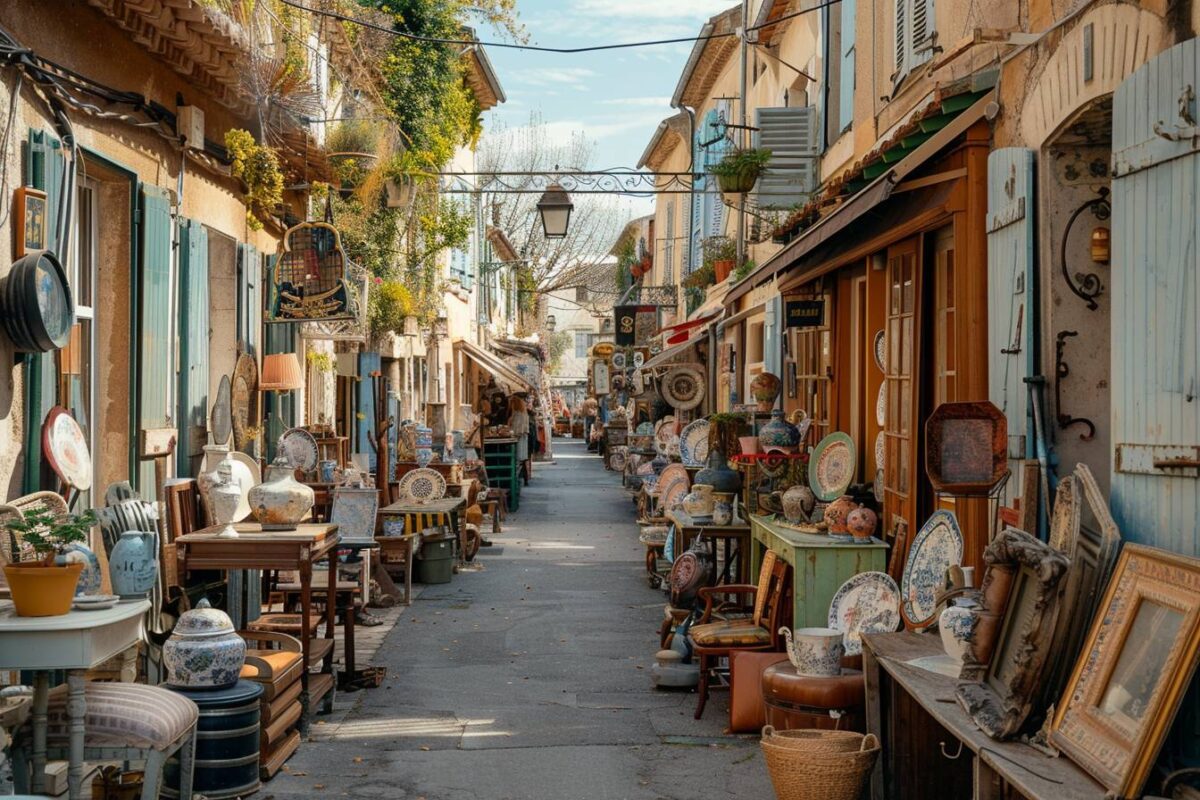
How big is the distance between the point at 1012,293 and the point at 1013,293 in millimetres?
12

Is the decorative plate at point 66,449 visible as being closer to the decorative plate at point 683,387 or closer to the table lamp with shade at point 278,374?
the table lamp with shade at point 278,374

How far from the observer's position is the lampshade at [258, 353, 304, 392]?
1113 centimetres

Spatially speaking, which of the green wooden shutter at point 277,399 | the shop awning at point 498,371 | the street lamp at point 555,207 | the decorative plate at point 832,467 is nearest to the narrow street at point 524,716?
the decorative plate at point 832,467

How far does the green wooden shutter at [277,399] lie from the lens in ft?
37.4

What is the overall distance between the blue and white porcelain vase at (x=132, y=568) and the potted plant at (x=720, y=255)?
13.8 m

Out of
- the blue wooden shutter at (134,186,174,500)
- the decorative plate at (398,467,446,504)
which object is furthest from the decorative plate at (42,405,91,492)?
the decorative plate at (398,467,446,504)

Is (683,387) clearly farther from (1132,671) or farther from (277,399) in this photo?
(1132,671)

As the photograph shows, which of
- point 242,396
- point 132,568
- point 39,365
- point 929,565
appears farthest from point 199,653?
point 242,396

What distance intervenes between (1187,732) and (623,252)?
41.7 meters

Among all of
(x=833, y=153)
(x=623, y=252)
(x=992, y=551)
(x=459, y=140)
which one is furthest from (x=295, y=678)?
(x=623, y=252)

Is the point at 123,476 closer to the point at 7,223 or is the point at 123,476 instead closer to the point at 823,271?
the point at 7,223

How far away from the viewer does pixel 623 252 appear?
45219 millimetres

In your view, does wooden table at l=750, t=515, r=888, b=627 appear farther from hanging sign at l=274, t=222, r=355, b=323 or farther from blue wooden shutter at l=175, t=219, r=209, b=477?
hanging sign at l=274, t=222, r=355, b=323

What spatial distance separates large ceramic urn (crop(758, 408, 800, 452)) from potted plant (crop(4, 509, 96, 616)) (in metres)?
5.63
